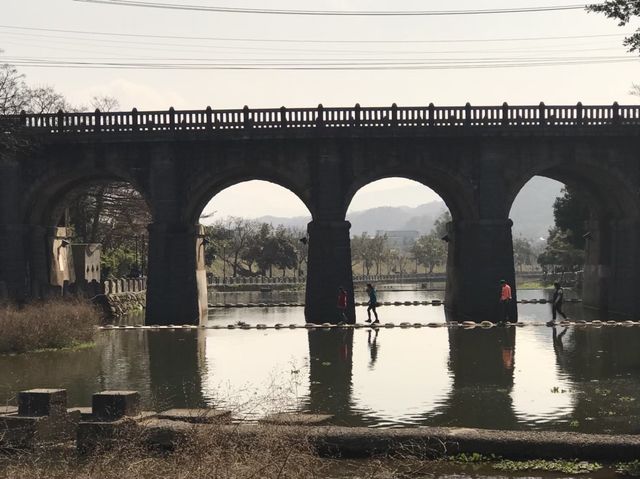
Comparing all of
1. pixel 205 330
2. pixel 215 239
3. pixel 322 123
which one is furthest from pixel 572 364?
pixel 215 239

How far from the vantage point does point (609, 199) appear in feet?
141

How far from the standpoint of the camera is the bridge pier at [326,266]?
127ft

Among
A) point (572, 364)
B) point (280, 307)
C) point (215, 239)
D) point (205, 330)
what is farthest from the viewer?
point (215, 239)

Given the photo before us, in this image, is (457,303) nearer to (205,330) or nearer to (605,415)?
(205,330)

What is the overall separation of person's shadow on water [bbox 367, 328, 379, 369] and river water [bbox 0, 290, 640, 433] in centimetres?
3

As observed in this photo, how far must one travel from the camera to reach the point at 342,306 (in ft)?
119

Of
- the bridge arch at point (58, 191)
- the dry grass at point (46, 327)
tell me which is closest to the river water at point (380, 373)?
the dry grass at point (46, 327)

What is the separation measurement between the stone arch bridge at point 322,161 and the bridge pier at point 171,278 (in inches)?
1.7

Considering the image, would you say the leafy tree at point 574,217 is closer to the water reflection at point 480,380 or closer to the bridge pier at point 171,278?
the bridge pier at point 171,278

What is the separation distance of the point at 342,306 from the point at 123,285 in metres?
18.4

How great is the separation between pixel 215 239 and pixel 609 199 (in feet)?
190

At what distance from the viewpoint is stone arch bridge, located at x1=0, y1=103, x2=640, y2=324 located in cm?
3894

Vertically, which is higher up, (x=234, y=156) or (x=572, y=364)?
(x=234, y=156)

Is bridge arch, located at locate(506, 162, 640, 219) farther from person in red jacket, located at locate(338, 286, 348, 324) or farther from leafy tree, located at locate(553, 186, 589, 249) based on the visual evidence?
leafy tree, located at locate(553, 186, 589, 249)
